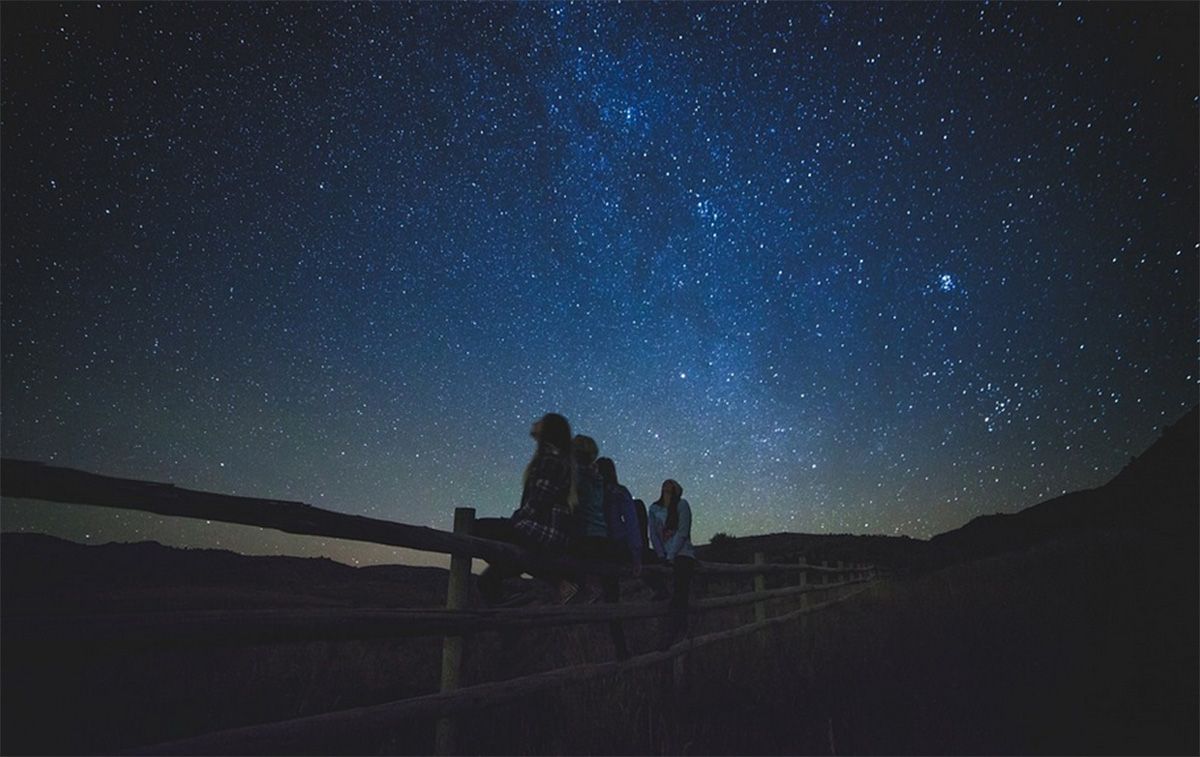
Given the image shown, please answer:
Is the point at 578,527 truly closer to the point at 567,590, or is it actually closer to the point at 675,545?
the point at 567,590

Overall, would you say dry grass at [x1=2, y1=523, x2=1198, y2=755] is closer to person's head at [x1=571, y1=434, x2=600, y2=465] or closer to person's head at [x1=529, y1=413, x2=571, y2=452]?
person's head at [x1=571, y1=434, x2=600, y2=465]

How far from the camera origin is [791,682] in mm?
4480

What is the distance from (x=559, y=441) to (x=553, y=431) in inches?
3.8

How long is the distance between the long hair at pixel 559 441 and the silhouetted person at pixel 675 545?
5.59 feet

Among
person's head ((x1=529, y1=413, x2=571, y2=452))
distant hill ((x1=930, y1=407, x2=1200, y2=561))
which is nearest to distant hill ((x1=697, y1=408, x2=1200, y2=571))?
distant hill ((x1=930, y1=407, x2=1200, y2=561))

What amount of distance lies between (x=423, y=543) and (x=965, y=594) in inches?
351

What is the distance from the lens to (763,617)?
7.45 meters

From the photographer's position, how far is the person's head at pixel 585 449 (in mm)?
4270

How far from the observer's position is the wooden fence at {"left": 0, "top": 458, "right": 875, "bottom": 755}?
5.16 feet

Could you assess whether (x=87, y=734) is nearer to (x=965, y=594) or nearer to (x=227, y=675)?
(x=227, y=675)

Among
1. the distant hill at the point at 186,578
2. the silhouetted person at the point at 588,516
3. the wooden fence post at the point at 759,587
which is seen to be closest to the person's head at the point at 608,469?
the silhouetted person at the point at 588,516

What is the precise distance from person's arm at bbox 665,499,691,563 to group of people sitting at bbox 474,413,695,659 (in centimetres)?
5

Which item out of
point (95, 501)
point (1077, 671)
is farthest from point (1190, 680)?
point (95, 501)

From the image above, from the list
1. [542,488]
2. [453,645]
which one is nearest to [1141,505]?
[542,488]
